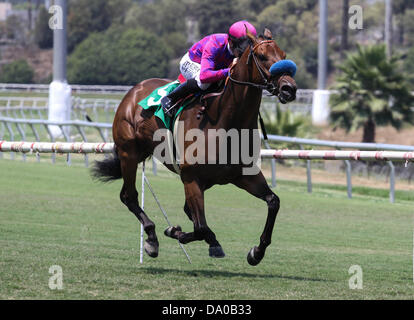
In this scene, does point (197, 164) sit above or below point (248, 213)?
above

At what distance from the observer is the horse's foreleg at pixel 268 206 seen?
292 inches

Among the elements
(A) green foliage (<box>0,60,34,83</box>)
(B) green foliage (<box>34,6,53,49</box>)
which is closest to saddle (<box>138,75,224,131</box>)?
(A) green foliage (<box>0,60,34,83</box>)

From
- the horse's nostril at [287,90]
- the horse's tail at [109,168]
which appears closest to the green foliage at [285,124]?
the horse's tail at [109,168]

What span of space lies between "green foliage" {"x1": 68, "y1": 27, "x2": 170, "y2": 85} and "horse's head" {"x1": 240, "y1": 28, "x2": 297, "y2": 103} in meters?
44.6

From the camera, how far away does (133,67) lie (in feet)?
173

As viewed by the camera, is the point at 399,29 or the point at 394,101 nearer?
the point at 394,101

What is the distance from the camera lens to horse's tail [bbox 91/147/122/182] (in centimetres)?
884

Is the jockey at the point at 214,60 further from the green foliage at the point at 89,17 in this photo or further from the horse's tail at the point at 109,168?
the green foliage at the point at 89,17

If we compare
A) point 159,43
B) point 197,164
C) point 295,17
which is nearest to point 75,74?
point 159,43

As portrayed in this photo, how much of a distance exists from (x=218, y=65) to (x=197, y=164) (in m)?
0.91

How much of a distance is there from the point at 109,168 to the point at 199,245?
1.69m

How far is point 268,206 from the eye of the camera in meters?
7.43

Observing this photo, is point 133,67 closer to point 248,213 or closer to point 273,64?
point 248,213

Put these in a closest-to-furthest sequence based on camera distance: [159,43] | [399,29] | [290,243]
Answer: [290,243], [159,43], [399,29]
